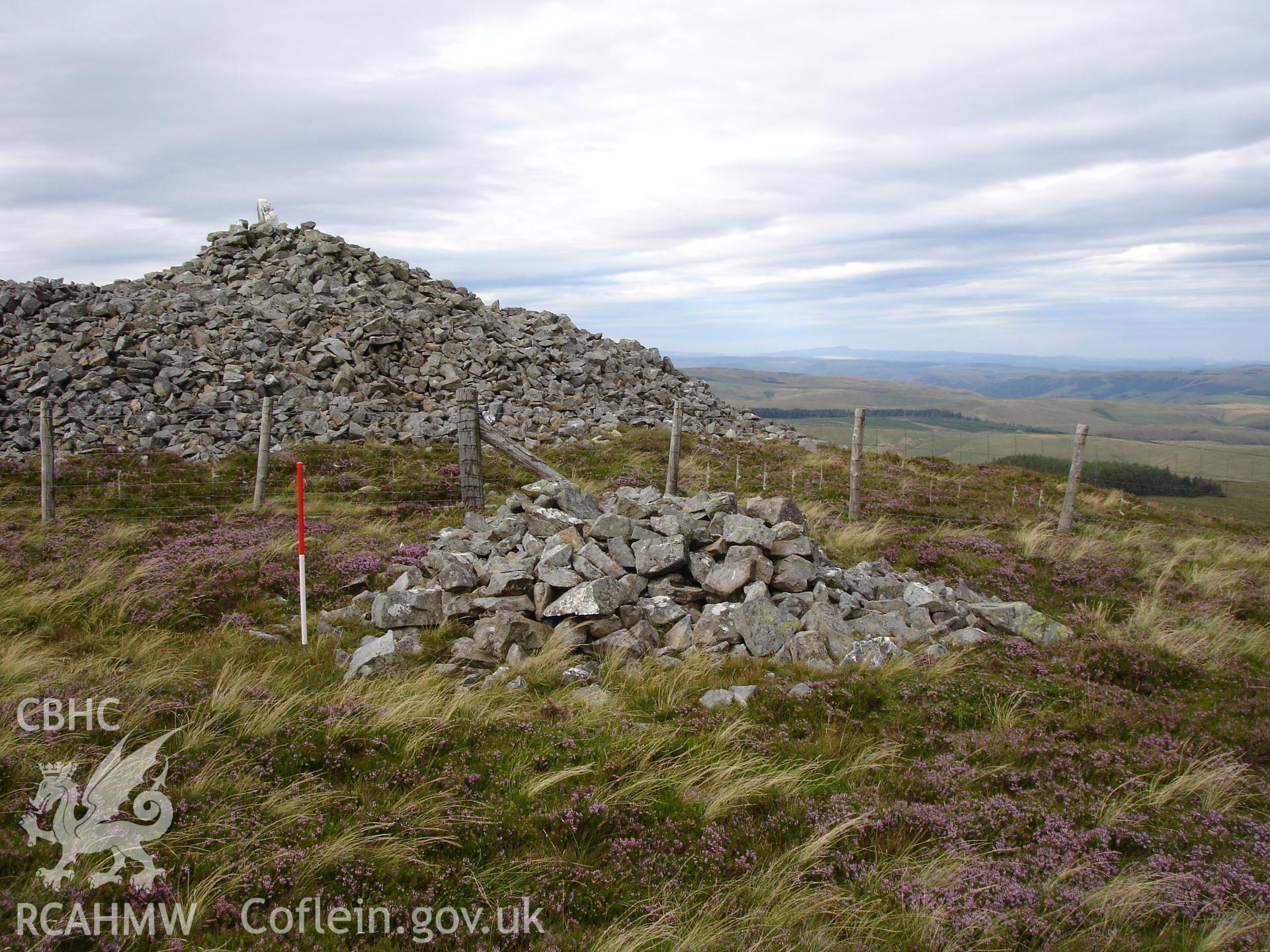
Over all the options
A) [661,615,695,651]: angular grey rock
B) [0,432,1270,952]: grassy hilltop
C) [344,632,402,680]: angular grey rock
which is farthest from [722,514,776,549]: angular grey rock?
[344,632,402,680]: angular grey rock

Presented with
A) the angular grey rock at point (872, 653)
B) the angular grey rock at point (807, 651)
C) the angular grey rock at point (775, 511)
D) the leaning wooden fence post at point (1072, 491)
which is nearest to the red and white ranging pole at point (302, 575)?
the angular grey rock at point (807, 651)

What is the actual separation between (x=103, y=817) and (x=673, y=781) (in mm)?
4268

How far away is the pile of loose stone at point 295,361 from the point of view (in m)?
26.0

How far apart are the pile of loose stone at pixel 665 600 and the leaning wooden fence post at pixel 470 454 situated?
9.35 feet

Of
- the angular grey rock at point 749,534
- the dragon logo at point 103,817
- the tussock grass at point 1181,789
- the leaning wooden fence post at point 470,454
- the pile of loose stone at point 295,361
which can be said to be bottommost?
the tussock grass at point 1181,789

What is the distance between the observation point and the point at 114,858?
4582 mm

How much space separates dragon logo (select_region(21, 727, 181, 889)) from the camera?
14.8 feet

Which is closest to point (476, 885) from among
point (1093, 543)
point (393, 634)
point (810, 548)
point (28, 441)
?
point (393, 634)

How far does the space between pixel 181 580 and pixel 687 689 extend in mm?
8354

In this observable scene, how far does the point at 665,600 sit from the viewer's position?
35.1ft

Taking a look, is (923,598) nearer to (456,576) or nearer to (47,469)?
(456,576)

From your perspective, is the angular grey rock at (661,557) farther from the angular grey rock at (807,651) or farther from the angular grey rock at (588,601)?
the angular grey rock at (807,651)

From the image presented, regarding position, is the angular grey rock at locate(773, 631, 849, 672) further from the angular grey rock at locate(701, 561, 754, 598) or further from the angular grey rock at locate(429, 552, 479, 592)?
the angular grey rock at locate(429, 552, 479, 592)

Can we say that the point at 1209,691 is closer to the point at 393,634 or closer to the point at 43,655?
the point at 393,634
